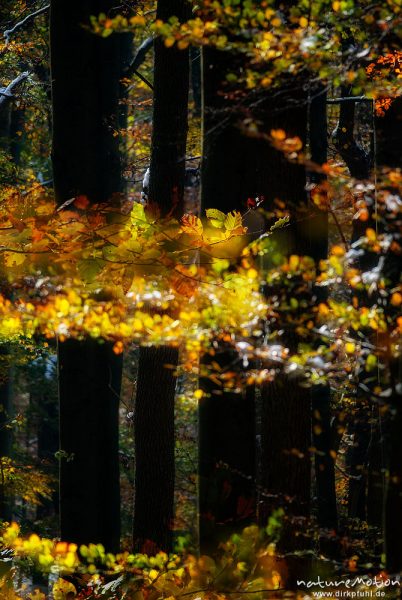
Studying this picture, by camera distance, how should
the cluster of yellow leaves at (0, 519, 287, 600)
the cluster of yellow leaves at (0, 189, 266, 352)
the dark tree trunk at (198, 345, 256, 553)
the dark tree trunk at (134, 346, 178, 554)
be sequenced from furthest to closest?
the dark tree trunk at (134, 346, 178, 554)
the dark tree trunk at (198, 345, 256, 553)
the cluster of yellow leaves at (0, 189, 266, 352)
the cluster of yellow leaves at (0, 519, 287, 600)

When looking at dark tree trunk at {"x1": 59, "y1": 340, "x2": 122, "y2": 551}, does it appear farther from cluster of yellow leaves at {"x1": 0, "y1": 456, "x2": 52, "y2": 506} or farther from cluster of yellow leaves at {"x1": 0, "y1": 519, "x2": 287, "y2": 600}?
cluster of yellow leaves at {"x1": 0, "y1": 456, "x2": 52, "y2": 506}

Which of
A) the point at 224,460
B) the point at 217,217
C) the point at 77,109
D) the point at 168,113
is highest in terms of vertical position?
the point at 77,109

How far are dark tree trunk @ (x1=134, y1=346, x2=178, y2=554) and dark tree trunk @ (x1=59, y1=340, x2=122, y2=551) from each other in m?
0.65

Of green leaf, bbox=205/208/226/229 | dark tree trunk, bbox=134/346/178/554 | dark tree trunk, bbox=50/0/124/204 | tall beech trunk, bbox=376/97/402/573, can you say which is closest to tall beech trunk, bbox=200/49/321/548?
green leaf, bbox=205/208/226/229

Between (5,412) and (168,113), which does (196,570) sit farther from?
(5,412)

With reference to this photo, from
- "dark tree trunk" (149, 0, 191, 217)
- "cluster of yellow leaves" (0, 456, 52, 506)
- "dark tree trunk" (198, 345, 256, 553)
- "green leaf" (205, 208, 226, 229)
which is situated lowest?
"cluster of yellow leaves" (0, 456, 52, 506)

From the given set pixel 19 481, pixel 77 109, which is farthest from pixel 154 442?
pixel 19 481

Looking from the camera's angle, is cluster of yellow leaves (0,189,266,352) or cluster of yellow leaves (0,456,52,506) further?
cluster of yellow leaves (0,456,52,506)

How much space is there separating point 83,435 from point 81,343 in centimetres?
103

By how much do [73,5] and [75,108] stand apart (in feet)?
3.68

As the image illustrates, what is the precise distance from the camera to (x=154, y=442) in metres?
7.43

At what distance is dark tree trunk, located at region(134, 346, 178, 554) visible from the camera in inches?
288

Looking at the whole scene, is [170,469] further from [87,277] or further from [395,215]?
[395,215]

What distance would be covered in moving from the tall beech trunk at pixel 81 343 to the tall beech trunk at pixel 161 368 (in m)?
0.73
